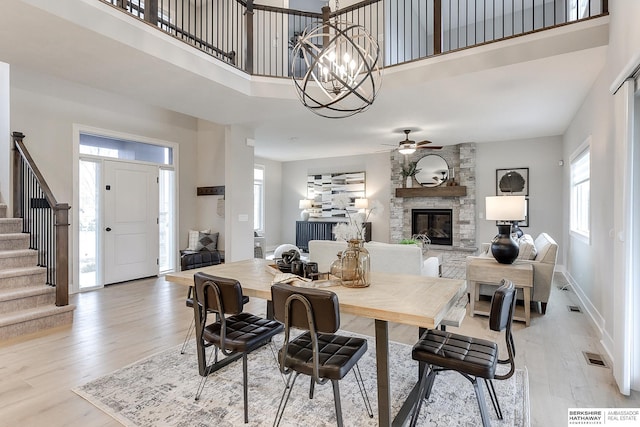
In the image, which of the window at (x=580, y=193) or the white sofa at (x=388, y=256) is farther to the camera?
the window at (x=580, y=193)

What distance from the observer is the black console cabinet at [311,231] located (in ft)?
30.4

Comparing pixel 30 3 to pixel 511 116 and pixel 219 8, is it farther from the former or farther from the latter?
pixel 511 116

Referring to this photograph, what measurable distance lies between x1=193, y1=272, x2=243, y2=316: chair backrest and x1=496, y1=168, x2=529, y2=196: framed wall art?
6.85 metres

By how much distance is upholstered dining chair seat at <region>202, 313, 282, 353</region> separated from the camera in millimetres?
1981

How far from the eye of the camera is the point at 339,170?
9.48 metres

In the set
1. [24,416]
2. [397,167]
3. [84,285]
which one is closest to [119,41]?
[24,416]

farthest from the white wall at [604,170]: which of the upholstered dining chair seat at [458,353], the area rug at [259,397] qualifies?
the upholstered dining chair seat at [458,353]

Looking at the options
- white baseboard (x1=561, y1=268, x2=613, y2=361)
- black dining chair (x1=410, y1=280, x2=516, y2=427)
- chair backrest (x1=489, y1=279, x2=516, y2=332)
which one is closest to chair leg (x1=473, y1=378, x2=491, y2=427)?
black dining chair (x1=410, y1=280, x2=516, y2=427)

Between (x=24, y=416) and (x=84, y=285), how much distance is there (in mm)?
3580

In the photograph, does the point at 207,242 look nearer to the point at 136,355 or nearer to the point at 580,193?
the point at 136,355

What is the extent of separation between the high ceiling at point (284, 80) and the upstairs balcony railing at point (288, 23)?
49 cm

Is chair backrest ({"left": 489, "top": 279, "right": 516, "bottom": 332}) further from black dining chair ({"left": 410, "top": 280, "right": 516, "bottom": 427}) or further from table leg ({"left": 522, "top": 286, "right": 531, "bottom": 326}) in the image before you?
table leg ({"left": 522, "top": 286, "right": 531, "bottom": 326})

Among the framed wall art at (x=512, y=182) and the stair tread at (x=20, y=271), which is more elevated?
the framed wall art at (x=512, y=182)

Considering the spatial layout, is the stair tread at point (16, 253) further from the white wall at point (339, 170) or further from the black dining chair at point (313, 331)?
the white wall at point (339, 170)
